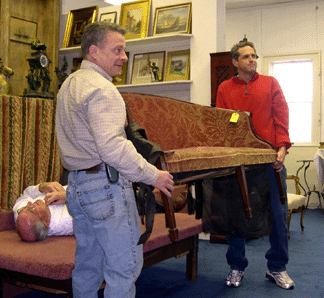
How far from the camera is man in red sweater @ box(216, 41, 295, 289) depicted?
2.65m

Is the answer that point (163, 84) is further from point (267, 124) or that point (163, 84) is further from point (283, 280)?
point (283, 280)

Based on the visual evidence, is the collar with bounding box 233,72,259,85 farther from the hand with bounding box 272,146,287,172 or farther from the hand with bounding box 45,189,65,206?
the hand with bounding box 45,189,65,206

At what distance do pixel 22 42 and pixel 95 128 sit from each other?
409 centimetres

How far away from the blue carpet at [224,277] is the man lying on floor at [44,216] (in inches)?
20.4

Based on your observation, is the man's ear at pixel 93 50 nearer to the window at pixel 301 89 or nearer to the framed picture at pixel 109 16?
the framed picture at pixel 109 16

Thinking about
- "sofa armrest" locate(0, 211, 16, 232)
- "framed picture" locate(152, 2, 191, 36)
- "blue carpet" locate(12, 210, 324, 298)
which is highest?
"framed picture" locate(152, 2, 191, 36)

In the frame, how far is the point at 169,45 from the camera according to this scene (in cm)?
465

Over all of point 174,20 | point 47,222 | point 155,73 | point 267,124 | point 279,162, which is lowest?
point 47,222

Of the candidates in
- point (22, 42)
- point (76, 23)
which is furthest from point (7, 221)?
point (76, 23)

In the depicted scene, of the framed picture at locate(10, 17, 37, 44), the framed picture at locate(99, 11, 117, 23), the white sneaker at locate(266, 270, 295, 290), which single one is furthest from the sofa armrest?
the framed picture at locate(99, 11, 117, 23)

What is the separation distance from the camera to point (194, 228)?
2896 mm

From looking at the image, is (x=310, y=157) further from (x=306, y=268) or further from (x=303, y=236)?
(x=306, y=268)

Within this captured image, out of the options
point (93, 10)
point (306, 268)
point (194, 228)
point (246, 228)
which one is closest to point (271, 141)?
point (246, 228)

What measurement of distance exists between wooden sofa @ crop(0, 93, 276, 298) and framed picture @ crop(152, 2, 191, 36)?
220 cm
